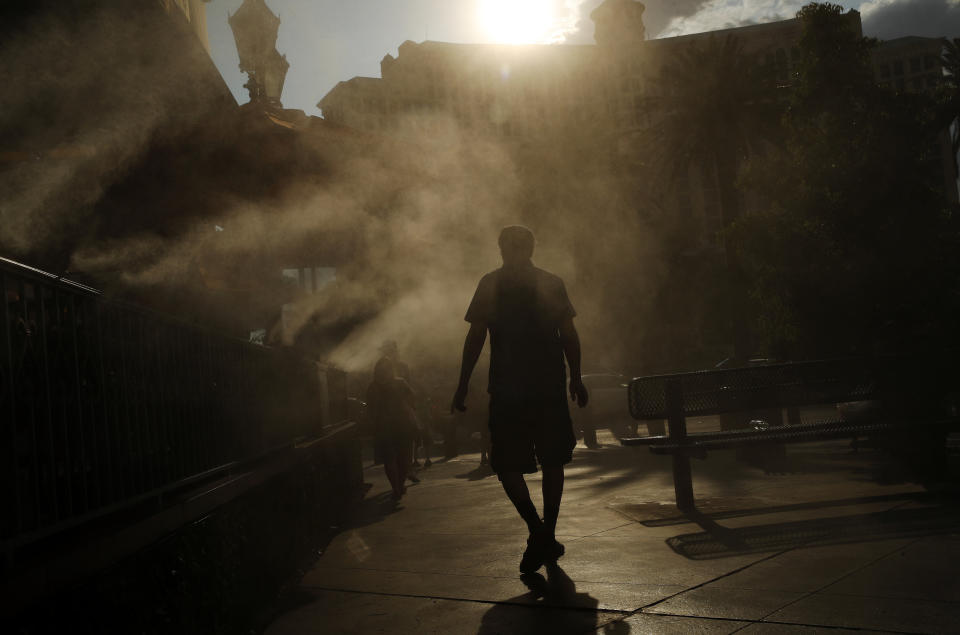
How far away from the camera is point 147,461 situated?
136 inches

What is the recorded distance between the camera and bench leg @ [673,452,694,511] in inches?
268

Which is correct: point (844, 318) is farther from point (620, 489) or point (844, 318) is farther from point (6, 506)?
point (6, 506)

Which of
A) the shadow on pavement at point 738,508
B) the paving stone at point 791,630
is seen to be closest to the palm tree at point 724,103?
the shadow on pavement at point 738,508

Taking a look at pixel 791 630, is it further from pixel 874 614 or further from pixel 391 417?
pixel 391 417

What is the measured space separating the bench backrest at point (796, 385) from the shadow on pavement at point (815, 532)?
140cm

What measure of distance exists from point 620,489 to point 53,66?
5.53 m

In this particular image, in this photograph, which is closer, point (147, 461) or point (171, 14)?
point (147, 461)

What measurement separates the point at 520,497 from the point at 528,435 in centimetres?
32

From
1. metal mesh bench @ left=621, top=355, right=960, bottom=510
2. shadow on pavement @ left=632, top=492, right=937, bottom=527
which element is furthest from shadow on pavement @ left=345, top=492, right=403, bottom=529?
metal mesh bench @ left=621, top=355, right=960, bottom=510

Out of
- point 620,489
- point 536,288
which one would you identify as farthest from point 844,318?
point 536,288

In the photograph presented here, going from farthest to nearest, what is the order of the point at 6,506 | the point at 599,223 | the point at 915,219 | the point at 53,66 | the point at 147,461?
Result: the point at 599,223, the point at 915,219, the point at 53,66, the point at 147,461, the point at 6,506

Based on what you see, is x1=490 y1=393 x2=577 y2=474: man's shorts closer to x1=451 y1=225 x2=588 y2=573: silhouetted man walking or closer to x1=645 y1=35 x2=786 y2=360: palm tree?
x1=451 y1=225 x2=588 y2=573: silhouetted man walking

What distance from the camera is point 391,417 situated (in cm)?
1038

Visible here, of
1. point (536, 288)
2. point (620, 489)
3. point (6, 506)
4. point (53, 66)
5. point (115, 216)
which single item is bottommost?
point (620, 489)
